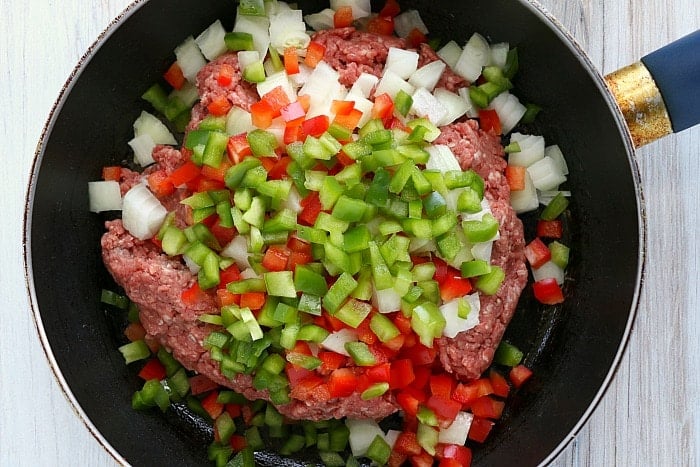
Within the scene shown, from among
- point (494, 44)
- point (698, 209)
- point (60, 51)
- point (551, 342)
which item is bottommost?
point (551, 342)

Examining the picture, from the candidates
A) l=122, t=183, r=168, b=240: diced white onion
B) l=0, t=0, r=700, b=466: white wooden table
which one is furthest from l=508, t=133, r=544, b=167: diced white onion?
l=122, t=183, r=168, b=240: diced white onion

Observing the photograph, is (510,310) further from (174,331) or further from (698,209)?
(174,331)

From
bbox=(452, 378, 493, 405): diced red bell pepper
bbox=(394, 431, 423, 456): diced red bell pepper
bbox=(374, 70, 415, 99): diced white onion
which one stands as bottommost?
bbox=(394, 431, 423, 456): diced red bell pepper

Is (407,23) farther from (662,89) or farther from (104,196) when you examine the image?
(104,196)

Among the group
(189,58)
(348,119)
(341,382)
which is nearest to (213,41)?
(189,58)

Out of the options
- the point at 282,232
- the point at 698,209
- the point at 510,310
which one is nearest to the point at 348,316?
the point at 282,232

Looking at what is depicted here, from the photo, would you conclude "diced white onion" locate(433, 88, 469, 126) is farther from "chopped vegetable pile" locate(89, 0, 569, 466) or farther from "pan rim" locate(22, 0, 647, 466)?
"pan rim" locate(22, 0, 647, 466)

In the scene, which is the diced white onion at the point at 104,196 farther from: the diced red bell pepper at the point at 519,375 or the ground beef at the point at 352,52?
the diced red bell pepper at the point at 519,375
